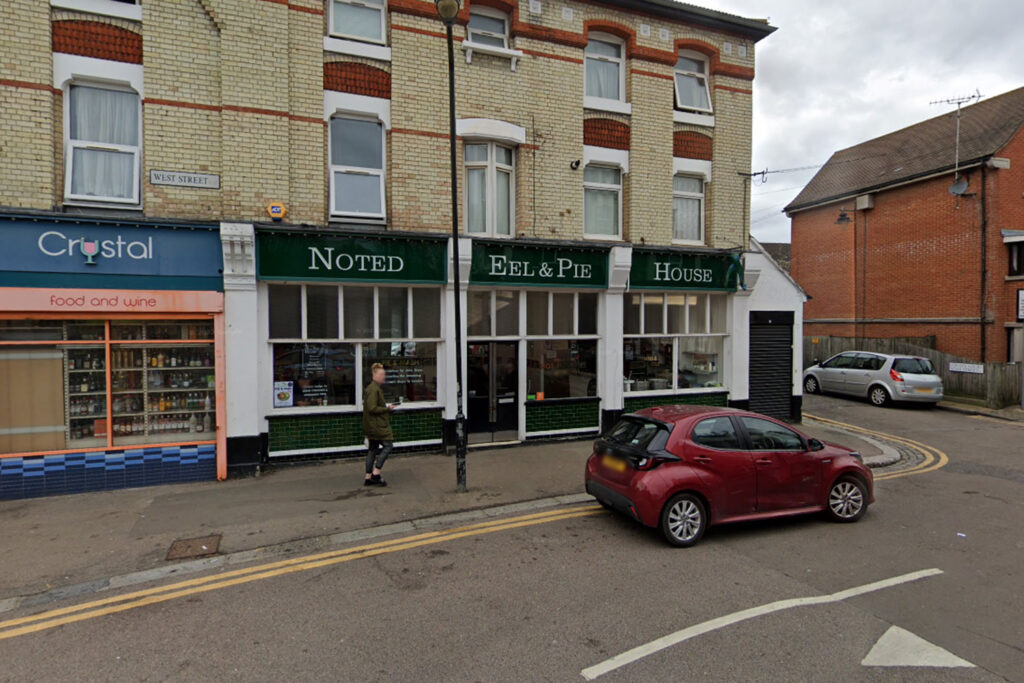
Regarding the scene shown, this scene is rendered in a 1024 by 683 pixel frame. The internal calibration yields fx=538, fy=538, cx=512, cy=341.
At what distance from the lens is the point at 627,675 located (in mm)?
3672

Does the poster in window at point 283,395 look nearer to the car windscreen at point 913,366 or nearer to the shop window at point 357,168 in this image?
the shop window at point 357,168

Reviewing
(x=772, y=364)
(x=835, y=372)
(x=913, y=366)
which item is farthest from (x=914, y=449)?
(x=835, y=372)

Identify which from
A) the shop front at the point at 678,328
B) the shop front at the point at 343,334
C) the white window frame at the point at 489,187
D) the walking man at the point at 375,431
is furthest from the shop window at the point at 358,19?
the shop front at the point at 678,328

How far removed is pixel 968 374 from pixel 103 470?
2229cm

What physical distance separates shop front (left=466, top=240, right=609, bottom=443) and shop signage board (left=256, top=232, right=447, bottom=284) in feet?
2.83

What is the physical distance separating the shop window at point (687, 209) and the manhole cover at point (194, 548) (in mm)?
10251

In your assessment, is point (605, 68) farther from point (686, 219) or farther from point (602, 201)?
point (686, 219)

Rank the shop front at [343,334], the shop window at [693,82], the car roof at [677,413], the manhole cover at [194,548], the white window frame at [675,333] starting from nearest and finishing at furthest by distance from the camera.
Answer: the manhole cover at [194,548], the car roof at [677,413], the shop front at [343,334], the white window frame at [675,333], the shop window at [693,82]

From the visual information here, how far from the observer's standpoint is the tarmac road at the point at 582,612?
379cm

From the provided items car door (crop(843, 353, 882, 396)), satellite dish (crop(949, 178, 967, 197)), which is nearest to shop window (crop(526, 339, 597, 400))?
car door (crop(843, 353, 882, 396))

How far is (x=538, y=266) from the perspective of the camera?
413 inches

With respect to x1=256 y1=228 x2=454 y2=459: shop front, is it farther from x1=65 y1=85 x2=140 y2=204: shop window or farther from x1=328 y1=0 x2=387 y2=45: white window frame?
x1=328 y1=0 x2=387 y2=45: white window frame

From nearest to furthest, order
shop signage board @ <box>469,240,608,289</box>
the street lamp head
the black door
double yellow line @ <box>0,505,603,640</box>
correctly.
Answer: double yellow line @ <box>0,505,603,640</box> → the street lamp head → shop signage board @ <box>469,240,608,289</box> → the black door

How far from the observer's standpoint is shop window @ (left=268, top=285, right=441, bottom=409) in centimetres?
928
